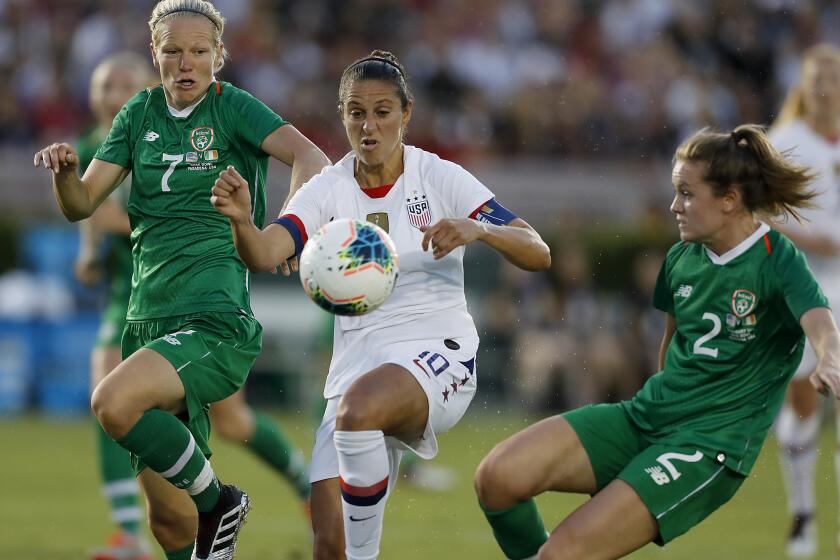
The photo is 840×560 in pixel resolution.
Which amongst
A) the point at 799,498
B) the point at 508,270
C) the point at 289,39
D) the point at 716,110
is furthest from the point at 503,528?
the point at 289,39

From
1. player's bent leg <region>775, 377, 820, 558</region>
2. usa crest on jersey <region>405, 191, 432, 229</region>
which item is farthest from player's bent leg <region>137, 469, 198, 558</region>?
player's bent leg <region>775, 377, 820, 558</region>

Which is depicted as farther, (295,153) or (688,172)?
(295,153)

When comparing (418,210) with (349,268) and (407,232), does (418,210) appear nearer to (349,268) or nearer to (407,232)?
(407,232)

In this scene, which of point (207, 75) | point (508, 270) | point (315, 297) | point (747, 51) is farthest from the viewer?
point (747, 51)

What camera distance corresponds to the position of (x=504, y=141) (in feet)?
55.8

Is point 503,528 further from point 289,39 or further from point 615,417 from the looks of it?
point 289,39

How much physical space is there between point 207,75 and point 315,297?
56.0 inches

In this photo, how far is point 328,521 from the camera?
5.76 meters

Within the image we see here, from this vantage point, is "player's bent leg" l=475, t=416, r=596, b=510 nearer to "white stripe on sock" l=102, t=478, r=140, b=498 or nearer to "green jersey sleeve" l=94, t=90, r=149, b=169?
"green jersey sleeve" l=94, t=90, r=149, b=169

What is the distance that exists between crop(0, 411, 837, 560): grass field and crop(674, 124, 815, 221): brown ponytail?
300 cm

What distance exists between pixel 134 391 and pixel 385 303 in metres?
1.13

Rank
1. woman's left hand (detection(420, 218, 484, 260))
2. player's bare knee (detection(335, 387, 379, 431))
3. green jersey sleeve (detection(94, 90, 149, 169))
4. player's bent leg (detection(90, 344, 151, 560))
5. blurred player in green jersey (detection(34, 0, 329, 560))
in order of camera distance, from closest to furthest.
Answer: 1. woman's left hand (detection(420, 218, 484, 260))
2. player's bare knee (detection(335, 387, 379, 431))
3. blurred player in green jersey (detection(34, 0, 329, 560))
4. green jersey sleeve (detection(94, 90, 149, 169))
5. player's bent leg (detection(90, 344, 151, 560))

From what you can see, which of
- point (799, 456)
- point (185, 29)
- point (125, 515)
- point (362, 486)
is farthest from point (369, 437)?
point (799, 456)

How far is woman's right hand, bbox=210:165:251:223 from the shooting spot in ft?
17.3
